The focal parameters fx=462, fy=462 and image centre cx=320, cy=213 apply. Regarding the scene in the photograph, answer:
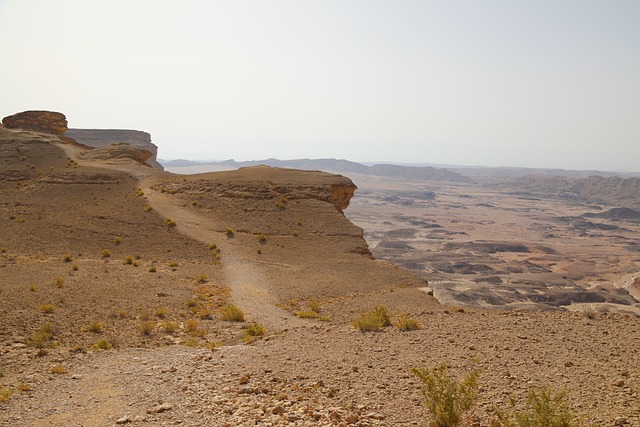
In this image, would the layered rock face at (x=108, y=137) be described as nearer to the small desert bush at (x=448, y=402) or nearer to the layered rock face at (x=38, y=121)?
the layered rock face at (x=38, y=121)

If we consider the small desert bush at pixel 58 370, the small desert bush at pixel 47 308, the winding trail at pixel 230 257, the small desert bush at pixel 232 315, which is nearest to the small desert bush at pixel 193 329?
the small desert bush at pixel 232 315

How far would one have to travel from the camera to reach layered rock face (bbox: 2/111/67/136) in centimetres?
4741

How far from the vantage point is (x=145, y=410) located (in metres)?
7.12

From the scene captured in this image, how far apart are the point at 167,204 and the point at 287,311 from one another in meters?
15.3

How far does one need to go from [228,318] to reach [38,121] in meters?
45.7

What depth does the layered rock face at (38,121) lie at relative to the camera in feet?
156

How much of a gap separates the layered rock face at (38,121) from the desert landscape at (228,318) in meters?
8.24

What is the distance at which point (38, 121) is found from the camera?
48312 millimetres

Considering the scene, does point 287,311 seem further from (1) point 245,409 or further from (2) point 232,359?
(1) point 245,409

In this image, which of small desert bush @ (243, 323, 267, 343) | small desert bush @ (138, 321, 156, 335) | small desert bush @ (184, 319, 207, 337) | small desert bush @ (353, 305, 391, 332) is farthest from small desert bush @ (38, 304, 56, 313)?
small desert bush @ (353, 305, 391, 332)

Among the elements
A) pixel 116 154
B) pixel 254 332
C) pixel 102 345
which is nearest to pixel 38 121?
pixel 116 154

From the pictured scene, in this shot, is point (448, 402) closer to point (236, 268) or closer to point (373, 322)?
point (373, 322)

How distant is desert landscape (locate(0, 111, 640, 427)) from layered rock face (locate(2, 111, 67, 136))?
8236mm

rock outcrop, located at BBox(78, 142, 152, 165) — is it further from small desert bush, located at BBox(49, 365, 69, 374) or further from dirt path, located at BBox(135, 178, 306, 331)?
small desert bush, located at BBox(49, 365, 69, 374)
